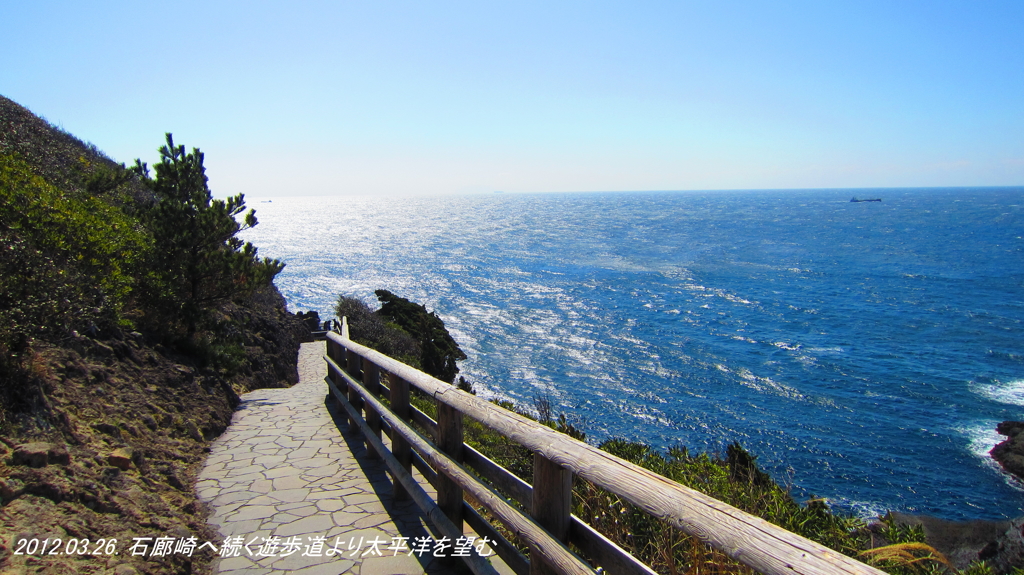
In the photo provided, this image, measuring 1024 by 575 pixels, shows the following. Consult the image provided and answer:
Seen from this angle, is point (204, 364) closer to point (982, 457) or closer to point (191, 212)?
point (191, 212)

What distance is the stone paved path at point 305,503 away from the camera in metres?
3.76

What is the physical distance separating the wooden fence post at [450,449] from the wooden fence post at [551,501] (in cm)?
100

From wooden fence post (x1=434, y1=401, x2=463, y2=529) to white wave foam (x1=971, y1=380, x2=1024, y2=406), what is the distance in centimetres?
3329

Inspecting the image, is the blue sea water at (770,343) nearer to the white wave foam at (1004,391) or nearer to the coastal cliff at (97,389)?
the white wave foam at (1004,391)

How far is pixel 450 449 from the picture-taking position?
355 cm

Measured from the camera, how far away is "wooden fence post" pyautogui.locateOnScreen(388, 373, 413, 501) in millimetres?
4543

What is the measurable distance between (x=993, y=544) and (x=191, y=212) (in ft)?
59.9

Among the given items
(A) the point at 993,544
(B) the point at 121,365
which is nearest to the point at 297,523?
(B) the point at 121,365

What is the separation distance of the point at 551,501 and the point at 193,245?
992 centimetres

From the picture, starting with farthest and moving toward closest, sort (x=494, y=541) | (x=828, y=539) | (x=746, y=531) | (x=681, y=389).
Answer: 1. (x=681, y=389)
2. (x=828, y=539)
3. (x=494, y=541)
4. (x=746, y=531)

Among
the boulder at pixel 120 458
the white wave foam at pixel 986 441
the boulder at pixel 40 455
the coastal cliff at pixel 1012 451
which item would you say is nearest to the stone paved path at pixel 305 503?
the boulder at pixel 120 458

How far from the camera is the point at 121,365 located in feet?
21.3

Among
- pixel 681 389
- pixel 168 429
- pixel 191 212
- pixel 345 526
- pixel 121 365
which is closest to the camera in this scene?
pixel 345 526

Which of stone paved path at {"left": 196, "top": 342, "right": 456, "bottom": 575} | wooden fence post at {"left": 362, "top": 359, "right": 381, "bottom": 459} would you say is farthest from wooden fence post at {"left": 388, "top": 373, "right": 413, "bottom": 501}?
wooden fence post at {"left": 362, "top": 359, "right": 381, "bottom": 459}
